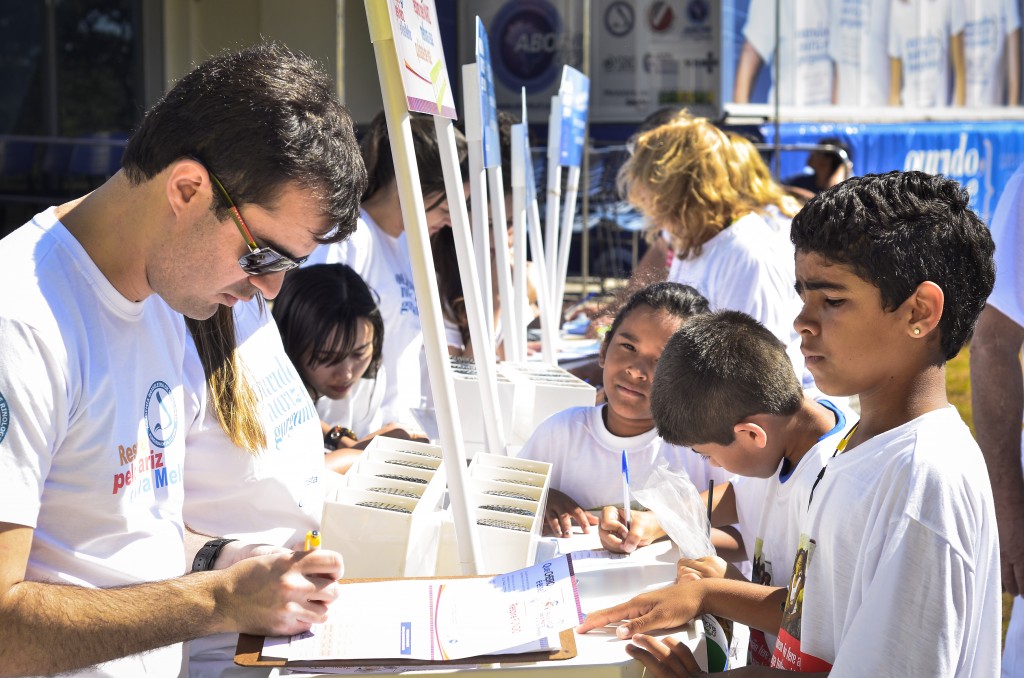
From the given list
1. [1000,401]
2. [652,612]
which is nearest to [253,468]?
[652,612]

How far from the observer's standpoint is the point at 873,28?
9.80 m

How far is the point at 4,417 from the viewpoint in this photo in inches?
44.6

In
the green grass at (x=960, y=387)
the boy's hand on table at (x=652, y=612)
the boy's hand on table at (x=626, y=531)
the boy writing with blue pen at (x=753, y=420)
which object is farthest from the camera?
the green grass at (x=960, y=387)

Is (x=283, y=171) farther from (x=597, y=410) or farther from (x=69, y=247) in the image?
(x=597, y=410)

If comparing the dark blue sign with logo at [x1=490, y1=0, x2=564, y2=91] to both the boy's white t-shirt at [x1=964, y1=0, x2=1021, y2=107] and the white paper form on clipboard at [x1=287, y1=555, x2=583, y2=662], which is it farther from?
the white paper form on clipboard at [x1=287, y1=555, x2=583, y2=662]

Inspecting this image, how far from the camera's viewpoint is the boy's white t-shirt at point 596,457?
2.28 metres

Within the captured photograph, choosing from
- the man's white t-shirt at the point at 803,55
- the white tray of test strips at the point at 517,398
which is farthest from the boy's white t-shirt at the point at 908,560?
the man's white t-shirt at the point at 803,55

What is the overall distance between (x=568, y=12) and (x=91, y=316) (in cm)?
809

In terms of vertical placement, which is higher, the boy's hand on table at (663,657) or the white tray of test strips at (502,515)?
the white tray of test strips at (502,515)

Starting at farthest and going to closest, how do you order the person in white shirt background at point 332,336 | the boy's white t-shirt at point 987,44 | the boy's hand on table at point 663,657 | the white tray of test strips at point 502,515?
the boy's white t-shirt at point 987,44
the person in white shirt background at point 332,336
the white tray of test strips at point 502,515
the boy's hand on table at point 663,657

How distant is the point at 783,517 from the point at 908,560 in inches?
22.8

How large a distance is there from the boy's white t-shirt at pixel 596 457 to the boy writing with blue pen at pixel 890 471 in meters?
0.76

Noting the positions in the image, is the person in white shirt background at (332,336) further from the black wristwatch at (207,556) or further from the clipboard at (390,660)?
the clipboard at (390,660)

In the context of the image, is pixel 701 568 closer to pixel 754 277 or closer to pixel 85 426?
pixel 85 426
